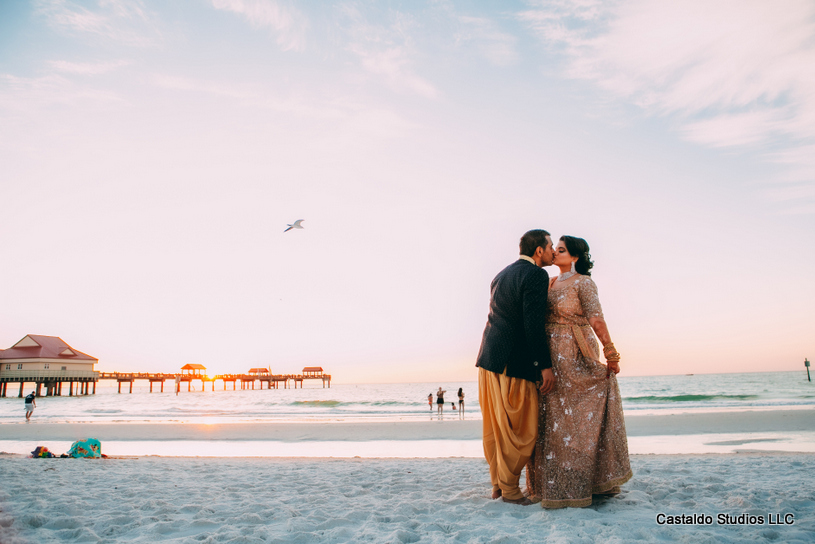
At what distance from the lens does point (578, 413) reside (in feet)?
10.5

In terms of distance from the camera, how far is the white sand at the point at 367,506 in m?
2.70

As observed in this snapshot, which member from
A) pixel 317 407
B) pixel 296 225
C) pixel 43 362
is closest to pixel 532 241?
pixel 296 225

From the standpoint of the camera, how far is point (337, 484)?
4.35 metres

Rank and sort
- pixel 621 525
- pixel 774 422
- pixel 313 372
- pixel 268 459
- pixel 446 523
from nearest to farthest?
pixel 621 525 < pixel 446 523 < pixel 268 459 < pixel 774 422 < pixel 313 372

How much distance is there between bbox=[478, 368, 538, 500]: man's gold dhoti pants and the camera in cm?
326

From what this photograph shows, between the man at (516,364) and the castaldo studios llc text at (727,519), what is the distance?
0.88 metres

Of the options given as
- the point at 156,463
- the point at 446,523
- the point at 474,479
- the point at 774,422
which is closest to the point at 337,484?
the point at 474,479

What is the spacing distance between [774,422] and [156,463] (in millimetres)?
13008

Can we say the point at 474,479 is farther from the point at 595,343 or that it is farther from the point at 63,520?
the point at 63,520

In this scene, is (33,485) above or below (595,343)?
below

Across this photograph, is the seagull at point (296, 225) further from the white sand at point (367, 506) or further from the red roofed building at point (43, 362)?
the red roofed building at point (43, 362)

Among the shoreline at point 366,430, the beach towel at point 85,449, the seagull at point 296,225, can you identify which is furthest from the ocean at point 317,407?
the beach towel at point 85,449

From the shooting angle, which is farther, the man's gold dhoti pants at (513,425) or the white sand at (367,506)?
the man's gold dhoti pants at (513,425)

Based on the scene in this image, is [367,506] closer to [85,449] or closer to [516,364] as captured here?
[516,364]
